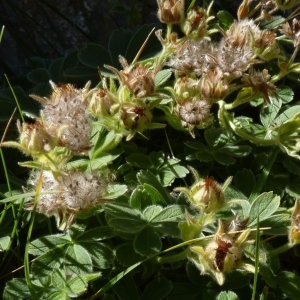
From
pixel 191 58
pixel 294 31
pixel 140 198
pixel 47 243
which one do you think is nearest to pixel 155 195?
pixel 140 198

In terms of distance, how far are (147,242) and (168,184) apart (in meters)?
0.20

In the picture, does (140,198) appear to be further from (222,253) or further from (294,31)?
(294,31)

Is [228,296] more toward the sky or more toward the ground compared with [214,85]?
more toward the ground

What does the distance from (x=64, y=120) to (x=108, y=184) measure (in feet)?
0.53

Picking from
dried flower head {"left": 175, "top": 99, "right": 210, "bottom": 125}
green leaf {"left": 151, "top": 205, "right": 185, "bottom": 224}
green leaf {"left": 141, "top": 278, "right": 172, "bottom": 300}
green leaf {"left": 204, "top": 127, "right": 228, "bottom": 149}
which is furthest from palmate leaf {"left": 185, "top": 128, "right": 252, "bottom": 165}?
green leaf {"left": 141, "top": 278, "right": 172, "bottom": 300}

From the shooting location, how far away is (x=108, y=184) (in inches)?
52.0

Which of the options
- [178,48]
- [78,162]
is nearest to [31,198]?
[78,162]

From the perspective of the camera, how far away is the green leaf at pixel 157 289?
1279 millimetres

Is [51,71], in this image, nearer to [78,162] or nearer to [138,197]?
[78,162]

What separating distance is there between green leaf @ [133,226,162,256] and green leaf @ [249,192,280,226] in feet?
0.65

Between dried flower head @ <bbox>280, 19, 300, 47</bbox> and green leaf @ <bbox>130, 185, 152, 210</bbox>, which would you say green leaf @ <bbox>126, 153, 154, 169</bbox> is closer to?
green leaf @ <bbox>130, 185, 152, 210</bbox>

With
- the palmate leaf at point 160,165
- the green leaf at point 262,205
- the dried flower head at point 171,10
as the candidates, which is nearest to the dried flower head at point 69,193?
the palmate leaf at point 160,165

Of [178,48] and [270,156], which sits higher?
[178,48]

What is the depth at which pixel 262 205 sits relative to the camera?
4.31ft
